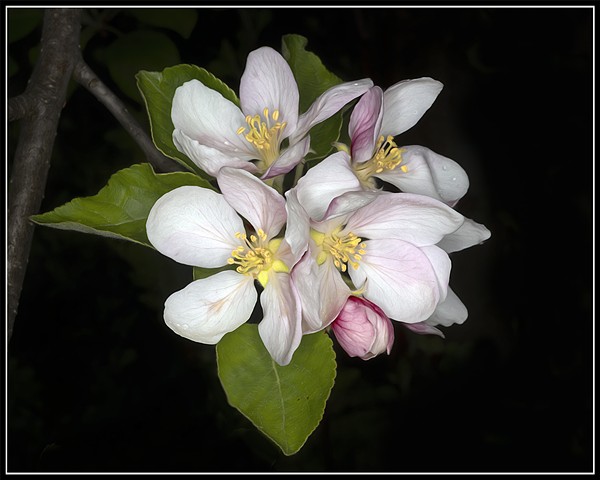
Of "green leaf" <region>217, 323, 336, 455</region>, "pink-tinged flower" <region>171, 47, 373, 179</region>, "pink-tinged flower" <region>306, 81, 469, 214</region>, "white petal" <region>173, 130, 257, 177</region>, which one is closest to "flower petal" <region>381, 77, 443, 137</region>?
"pink-tinged flower" <region>306, 81, 469, 214</region>

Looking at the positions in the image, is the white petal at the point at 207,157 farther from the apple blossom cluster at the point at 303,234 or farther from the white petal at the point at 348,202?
the white petal at the point at 348,202

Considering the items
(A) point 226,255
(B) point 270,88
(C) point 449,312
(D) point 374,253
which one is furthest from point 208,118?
(C) point 449,312

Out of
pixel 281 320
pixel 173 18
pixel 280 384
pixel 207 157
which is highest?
pixel 173 18

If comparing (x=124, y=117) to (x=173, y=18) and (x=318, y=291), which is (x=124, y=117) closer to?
(x=173, y=18)

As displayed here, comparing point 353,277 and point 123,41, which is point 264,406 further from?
point 123,41

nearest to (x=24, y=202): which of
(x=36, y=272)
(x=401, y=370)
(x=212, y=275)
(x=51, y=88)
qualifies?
(x=51, y=88)

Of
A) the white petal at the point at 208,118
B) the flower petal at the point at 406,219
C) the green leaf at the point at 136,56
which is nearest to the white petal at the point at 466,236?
the flower petal at the point at 406,219
